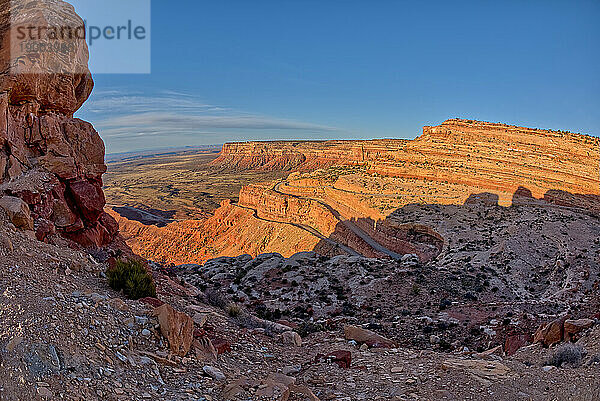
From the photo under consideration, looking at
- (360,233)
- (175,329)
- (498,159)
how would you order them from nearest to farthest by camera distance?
(175,329) → (360,233) → (498,159)

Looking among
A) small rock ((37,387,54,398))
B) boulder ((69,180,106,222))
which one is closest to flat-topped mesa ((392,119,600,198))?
boulder ((69,180,106,222))

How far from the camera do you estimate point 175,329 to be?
6.26 m

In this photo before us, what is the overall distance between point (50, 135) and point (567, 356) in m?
14.7

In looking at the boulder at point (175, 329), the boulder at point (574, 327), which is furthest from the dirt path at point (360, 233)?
the boulder at point (175, 329)

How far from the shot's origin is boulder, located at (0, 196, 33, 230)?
8.00 metres

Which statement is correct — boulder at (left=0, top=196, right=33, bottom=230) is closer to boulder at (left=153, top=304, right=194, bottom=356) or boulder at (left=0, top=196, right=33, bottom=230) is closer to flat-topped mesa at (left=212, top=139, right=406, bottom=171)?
boulder at (left=153, top=304, right=194, bottom=356)

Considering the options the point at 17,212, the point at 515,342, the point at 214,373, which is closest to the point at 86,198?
the point at 17,212

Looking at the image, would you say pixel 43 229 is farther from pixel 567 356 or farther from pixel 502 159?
pixel 502 159

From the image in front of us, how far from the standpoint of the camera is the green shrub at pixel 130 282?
730 centimetres

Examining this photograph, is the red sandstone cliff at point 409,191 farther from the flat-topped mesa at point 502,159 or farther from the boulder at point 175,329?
the boulder at point 175,329

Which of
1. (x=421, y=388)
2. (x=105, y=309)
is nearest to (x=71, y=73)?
(x=105, y=309)

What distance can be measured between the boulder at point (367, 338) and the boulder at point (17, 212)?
27.6 ft

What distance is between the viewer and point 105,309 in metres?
6.04

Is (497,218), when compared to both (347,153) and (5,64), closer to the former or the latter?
(5,64)
